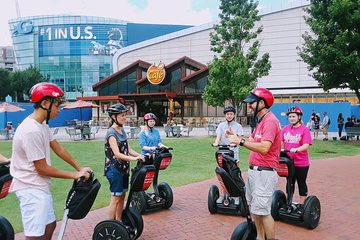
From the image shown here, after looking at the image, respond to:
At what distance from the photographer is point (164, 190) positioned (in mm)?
6242

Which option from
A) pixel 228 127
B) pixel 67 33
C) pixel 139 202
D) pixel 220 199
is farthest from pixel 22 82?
pixel 220 199

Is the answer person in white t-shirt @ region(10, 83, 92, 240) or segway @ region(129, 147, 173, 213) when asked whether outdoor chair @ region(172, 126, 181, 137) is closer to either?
segway @ region(129, 147, 173, 213)

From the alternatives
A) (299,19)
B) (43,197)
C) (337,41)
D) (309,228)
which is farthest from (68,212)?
(299,19)

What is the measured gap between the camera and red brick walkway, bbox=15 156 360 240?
495 centimetres

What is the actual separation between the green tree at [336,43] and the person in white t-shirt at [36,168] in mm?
16024

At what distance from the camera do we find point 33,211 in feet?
9.46

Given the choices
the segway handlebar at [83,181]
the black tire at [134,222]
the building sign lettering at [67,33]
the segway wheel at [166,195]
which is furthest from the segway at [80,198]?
the building sign lettering at [67,33]

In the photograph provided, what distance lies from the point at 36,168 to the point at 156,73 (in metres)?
31.3

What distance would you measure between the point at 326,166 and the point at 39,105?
1000cm

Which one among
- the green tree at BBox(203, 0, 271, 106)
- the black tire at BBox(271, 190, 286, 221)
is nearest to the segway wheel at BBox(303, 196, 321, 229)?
the black tire at BBox(271, 190, 286, 221)

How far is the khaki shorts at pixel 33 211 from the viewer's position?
9.40 feet

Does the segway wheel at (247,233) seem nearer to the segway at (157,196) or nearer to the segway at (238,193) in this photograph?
the segway at (238,193)

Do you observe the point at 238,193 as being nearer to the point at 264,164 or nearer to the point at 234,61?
the point at 264,164

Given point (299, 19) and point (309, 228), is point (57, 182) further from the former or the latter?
point (299, 19)
